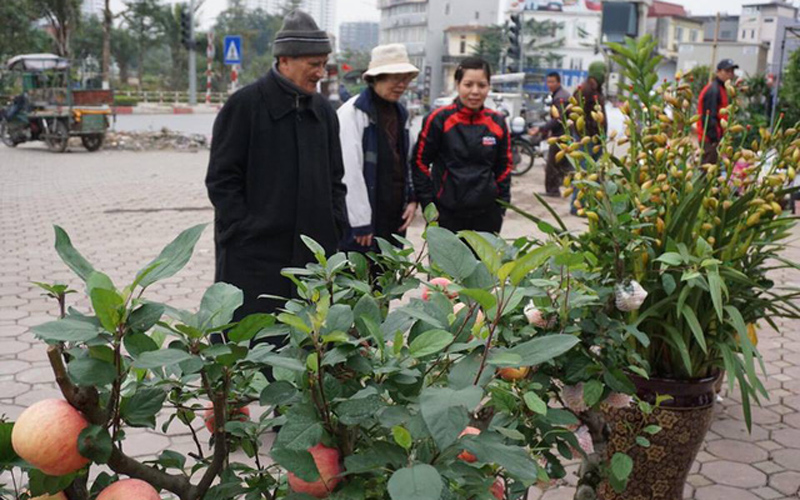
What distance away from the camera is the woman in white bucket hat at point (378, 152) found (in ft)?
12.6

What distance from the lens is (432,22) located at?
8462cm

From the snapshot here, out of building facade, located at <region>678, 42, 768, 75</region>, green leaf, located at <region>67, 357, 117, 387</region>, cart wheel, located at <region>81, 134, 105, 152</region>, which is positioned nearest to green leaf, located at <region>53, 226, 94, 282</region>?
green leaf, located at <region>67, 357, 117, 387</region>

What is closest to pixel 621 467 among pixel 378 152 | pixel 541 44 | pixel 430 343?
pixel 430 343

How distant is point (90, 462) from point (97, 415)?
0.06m

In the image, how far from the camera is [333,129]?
11.2ft

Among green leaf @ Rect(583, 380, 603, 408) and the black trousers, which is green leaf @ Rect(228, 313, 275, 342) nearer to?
green leaf @ Rect(583, 380, 603, 408)

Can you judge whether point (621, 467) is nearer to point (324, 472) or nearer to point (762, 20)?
point (324, 472)

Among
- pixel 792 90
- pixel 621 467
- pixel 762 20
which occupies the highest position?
pixel 762 20

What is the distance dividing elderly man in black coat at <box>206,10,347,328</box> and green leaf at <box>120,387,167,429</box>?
6.89ft

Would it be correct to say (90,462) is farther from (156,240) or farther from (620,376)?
(156,240)

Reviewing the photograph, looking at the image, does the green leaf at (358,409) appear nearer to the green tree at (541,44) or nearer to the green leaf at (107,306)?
the green leaf at (107,306)

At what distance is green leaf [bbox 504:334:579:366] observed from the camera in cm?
97

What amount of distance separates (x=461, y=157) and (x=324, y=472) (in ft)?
11.2

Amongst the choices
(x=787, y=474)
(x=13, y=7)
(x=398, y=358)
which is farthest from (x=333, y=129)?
(x=13, y=7)
